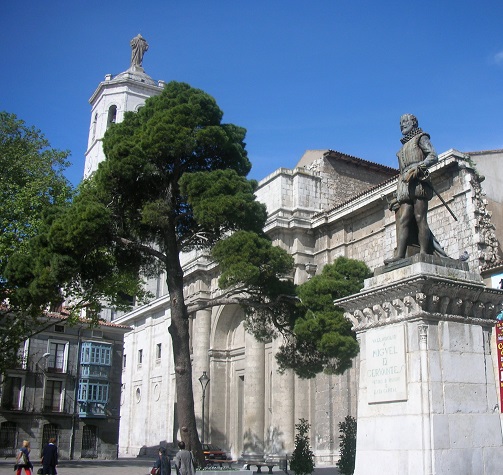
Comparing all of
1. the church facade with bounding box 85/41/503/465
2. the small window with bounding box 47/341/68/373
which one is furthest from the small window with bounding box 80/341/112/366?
the church facade with bounding box 85/41/503/465

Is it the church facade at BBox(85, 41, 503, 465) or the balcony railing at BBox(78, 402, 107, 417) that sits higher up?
the church facade at BBox(85, 41, 503, 465)

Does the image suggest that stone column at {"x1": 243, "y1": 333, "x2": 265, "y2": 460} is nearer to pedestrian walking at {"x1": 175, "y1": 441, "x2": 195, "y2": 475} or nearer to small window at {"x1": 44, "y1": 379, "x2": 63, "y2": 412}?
small window at {"x1": 44, "y1": 379, "x2": 63, "y2": 412}

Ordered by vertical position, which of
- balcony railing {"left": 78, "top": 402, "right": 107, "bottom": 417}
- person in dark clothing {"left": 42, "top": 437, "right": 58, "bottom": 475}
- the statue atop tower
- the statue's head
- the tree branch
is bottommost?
person in dark clothing {"left": 42, "top": 437, "right": 58, "bottom": 475}

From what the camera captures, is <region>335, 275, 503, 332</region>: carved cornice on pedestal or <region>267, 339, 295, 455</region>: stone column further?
<region>267, 339, 295, 455</region>: stone column

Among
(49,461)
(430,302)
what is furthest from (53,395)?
(430,302)

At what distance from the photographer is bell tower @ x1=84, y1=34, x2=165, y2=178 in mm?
61312

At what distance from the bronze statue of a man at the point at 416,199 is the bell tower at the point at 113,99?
5386 cm

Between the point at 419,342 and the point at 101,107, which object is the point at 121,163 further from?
the point at 101,107

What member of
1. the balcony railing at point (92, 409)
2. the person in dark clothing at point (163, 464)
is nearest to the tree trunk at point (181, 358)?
the person in dark clothing at point (163, 464)

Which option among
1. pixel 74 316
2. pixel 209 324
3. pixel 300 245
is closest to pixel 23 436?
pixel 209 324

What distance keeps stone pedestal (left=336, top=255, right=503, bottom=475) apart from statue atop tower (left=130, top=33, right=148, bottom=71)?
61.0 metres

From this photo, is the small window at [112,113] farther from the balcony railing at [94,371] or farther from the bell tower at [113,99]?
the balcony railing at [94,371]

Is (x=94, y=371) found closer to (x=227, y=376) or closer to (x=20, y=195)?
(x=227, y=376)

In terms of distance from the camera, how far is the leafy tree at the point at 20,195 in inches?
837
